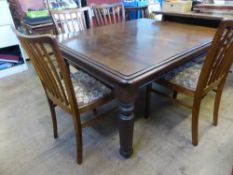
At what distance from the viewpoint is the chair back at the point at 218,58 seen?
0.99m

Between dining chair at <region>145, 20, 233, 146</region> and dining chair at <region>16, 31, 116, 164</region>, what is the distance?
50 centimetres

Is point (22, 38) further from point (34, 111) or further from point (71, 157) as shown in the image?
point (34, 111)

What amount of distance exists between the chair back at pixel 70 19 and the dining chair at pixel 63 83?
23.1 inches

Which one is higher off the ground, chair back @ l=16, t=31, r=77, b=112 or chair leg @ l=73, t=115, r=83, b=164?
chair back @ l=16, t=31, r=77, b=112

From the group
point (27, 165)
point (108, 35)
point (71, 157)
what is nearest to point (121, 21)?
point (108, 35)

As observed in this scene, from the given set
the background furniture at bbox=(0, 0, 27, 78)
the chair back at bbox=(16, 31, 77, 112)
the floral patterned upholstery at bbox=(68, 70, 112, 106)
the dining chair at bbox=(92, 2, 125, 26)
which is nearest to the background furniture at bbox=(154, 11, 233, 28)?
the dining chair at bbox=(92, 2, 125, 26)

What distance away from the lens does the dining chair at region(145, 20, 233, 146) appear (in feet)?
3.42

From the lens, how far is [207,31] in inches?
63.9

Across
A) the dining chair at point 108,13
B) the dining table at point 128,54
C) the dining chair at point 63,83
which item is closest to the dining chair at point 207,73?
the dining table at point 128,54

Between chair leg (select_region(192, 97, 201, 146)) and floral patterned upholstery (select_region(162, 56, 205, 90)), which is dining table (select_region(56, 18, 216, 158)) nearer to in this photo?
floral patterned upholstery (select_region(162, 56, 205, 90))

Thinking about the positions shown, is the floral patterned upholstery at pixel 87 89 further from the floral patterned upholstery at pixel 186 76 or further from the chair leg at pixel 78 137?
the floral patterned upholstery at pixel 186 76

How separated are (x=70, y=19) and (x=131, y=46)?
85cm

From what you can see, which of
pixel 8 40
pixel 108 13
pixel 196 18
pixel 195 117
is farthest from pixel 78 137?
pixel 8 40

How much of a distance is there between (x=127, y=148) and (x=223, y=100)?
1.27 meters
